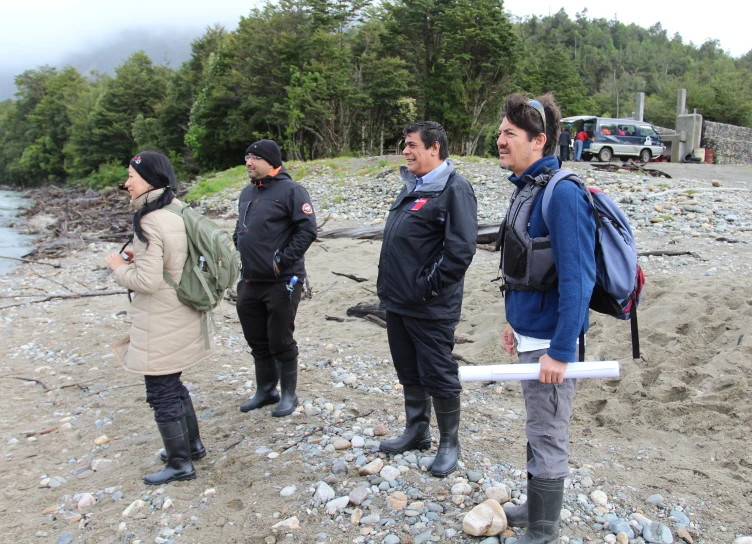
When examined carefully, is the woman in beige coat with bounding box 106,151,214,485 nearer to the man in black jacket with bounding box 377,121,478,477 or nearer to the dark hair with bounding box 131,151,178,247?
the dark hair with bounding box 131,151,178,247

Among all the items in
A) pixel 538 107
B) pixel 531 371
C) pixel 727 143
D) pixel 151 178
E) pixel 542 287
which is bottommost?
pixel 531 371

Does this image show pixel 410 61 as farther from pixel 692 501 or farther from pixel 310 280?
pixel 692 501

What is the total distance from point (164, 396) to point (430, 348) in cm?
159

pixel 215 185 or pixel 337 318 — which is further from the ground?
pixel 215 185

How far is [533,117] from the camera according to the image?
238 cm

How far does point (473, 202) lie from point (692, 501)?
195 centimetres

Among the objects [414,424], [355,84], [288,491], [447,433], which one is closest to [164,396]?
[288,491]

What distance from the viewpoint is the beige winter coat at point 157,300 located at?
3182 millimetres

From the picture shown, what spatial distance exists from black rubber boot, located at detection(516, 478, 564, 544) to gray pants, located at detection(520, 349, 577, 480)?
0.15 ft

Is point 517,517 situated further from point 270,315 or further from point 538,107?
point 270,315

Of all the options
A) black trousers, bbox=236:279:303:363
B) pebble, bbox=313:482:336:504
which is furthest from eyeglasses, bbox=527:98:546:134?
black trousers, bbox=236:279:303:363

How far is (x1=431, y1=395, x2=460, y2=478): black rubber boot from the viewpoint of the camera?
3303 millimetres

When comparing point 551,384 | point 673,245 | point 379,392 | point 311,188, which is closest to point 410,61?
point 311,188

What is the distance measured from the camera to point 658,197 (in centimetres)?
1223
